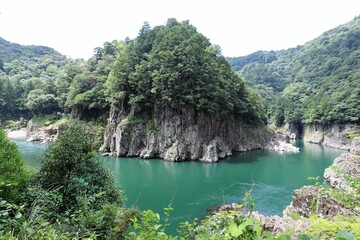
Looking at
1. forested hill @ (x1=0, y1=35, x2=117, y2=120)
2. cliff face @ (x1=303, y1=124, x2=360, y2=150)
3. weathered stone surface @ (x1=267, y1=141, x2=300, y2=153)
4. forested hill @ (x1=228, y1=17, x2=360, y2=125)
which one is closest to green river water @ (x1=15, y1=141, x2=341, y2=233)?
weathered stone surface @ (x1=267, y1=141, x2=300, y2=153)

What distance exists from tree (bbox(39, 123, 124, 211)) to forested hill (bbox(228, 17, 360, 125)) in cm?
5749

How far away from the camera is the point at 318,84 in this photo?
8044cm

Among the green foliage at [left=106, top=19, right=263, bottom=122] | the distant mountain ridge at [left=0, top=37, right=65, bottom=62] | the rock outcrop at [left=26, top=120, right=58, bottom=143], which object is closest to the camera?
the green foliage at [left=106, top=19, right=263, bottom=122]

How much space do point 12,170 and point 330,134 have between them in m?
65.1

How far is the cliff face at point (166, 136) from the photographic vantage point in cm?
3531

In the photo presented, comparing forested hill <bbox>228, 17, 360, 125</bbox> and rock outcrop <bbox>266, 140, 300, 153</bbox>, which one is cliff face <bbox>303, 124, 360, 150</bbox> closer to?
forested hill <bbox>228, 17, 360, 125</bbox>

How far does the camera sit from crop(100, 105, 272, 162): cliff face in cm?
3531

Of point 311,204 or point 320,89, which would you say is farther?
point 320,89

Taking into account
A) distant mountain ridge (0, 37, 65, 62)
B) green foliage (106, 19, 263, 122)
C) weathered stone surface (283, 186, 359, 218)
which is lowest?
weathered stone surface (283, 186, 359, 218)

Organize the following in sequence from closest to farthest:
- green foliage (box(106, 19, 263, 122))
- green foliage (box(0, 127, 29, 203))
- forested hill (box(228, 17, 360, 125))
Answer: green foliage (box(0, 127, 29, 203)) < green foliage (box(106, 19, 263, 122)) < forested hill (box(228, 17, 360, 125))

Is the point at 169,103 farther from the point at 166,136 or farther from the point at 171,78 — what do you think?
the point at 166,136

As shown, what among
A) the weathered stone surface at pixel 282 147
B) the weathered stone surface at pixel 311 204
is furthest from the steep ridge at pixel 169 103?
the weathered stone surface at pixel 311 204

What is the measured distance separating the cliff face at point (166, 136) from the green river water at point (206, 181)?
1.78 meters

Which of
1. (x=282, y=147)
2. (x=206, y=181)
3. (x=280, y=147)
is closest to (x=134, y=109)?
(x=206, y=181)
